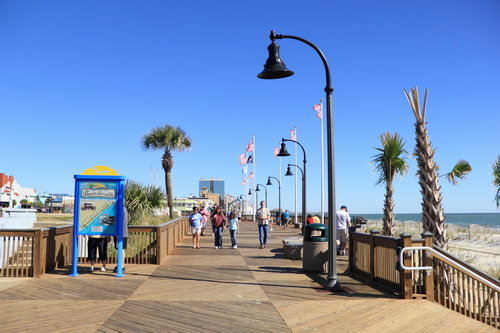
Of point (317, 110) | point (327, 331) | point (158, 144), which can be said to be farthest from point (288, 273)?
point (158, 144)

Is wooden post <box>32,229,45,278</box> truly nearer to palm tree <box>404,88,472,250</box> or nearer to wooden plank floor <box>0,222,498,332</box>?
wooden plank floor <box>0,222,498,332</box>

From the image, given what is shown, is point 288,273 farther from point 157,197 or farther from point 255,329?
point 157,197

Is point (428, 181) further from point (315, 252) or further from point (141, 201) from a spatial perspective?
point (141, 201)

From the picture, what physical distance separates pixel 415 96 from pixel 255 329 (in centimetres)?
667

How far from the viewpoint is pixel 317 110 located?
1080 inches

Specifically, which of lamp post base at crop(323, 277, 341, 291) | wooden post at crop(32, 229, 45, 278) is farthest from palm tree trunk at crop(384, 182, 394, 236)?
wooden post at crop(32, 229, 45, 278)

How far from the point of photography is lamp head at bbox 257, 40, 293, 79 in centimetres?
871

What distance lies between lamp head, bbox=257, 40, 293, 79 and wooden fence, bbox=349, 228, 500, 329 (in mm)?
3742

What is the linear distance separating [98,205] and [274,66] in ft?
16.5

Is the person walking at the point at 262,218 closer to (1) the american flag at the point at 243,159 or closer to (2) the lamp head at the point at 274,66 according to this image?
(2) the lamp head at the point at 274,66

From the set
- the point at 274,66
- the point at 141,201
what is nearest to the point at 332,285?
the point at 274,66

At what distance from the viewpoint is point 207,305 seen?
6949 mm

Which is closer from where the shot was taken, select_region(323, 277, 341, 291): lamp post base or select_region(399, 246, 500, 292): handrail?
select_region(399, 246, 500, 292): handrail

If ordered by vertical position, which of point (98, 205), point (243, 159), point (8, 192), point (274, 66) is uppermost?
point (243, 159)
